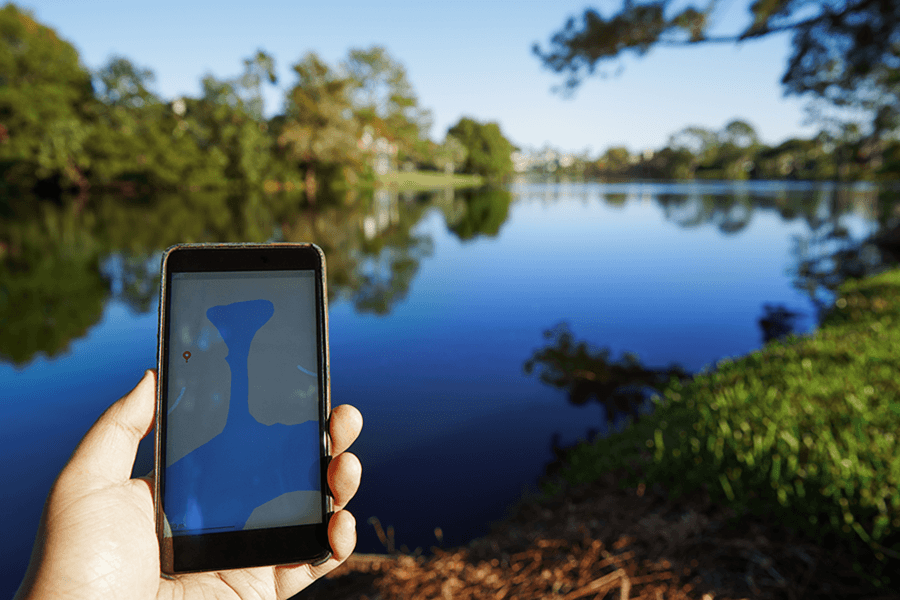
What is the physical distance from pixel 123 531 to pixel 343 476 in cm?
71

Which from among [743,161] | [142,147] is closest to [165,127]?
[142,147]

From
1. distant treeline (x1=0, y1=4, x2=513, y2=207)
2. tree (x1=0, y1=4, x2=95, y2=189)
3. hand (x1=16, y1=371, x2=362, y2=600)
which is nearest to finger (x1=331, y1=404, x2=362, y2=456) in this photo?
hand (x1=16, y1=371, x2=362, y2=600)

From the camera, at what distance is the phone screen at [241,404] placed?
4.97ft

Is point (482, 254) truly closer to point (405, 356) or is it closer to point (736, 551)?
point (405, 356)

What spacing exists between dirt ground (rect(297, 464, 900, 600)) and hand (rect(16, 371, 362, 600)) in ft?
5.10

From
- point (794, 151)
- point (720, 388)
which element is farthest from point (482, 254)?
point (794, 151)

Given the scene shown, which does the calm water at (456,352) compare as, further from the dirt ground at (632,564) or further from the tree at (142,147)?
the tree at (142,147)

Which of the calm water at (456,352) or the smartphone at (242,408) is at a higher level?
the smartphone at (242,408)

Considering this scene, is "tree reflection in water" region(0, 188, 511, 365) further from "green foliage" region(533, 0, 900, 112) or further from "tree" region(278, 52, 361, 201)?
"tree" region(278, 52, 361, 201)

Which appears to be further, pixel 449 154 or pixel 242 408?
pixel 449 154

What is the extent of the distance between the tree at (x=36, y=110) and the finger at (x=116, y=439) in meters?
49.8

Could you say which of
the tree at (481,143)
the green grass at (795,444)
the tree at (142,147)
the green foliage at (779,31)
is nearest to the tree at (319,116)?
the tree at (142,147)

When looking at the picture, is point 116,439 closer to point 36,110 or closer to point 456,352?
point 456,352

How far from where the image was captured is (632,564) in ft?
9.04
